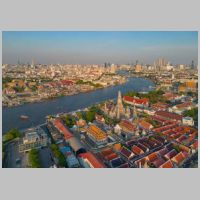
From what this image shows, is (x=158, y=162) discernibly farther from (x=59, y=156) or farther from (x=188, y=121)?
(x=188, y=121)

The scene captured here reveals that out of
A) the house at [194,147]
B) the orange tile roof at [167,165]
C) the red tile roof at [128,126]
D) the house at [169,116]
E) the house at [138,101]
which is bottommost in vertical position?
the orange tile roof at [167,165]

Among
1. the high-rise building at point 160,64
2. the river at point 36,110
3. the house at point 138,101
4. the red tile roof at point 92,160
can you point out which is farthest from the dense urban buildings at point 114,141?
the high-rise building at point 160,64

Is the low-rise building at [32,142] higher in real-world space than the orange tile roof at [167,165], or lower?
higher

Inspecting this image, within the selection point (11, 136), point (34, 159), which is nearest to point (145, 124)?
A: point (34, 159)

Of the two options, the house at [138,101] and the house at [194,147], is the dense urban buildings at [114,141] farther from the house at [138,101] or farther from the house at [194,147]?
the house at [138,101]

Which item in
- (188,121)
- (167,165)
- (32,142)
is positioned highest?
(188,121)

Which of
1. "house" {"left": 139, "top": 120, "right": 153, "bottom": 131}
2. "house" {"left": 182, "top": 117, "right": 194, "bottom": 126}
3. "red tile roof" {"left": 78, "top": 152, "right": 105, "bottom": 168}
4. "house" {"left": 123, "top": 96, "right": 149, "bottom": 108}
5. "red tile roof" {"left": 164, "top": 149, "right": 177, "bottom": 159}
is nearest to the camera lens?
"red tile roof" {"left": 78, "top": 152, "right": 105, "bottom": 168}

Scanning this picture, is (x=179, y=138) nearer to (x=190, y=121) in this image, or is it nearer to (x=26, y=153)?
(x=190, y=121)

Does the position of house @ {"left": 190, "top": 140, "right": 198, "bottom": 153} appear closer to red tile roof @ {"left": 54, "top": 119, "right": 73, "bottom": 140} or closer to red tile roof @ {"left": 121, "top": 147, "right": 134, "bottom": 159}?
red tile roof @ {"left": 121, "top": 147, "right": 134, "bottom": 159}

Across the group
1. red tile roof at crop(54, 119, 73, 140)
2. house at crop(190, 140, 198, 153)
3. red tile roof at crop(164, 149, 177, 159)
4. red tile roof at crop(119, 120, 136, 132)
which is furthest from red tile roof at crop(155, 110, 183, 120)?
red tile roof at crop(54, 119, 73, 140)

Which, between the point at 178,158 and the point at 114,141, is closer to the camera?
the point at 178,158

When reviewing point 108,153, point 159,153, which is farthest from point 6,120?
point 159,153
